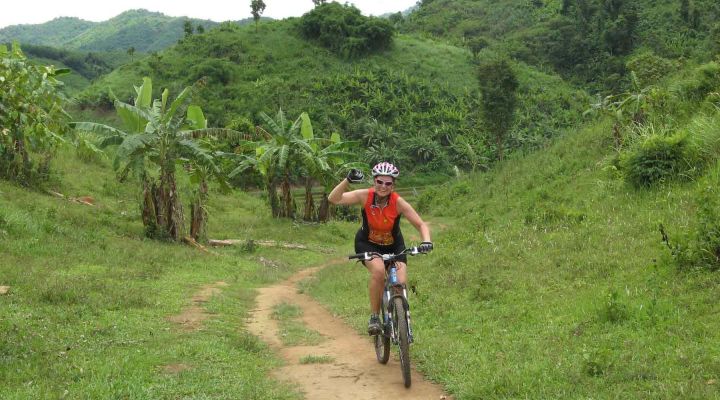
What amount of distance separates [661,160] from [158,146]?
593 inches

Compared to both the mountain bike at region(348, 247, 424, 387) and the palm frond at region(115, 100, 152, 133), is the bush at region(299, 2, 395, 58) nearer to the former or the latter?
the palm frond at region(115, 100, 152, 133)

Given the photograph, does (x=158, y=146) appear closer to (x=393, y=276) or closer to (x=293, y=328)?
(x=293, y=328)

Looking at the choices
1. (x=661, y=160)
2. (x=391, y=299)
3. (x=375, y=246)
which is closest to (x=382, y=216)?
(x=375, y=246)

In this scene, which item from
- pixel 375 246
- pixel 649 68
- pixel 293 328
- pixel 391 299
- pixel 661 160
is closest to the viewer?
pixel 391 299

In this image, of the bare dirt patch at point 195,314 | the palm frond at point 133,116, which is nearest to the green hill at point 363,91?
the palm frond at point 133,116

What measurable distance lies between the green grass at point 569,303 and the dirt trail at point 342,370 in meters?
0.33

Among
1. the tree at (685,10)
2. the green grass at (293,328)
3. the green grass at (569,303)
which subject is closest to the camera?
the green grass at (569,303)

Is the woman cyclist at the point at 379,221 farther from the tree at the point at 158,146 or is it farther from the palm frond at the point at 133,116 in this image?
the palm frond at the point at 133,116

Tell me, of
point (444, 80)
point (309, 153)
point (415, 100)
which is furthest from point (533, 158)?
point (444, 80)

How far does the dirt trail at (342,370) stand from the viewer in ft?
21.5

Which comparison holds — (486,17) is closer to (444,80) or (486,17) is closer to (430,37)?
(430,37)

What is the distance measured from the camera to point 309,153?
28359 mm

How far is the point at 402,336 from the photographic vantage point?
6719 mm

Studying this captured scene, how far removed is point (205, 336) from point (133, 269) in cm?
667
